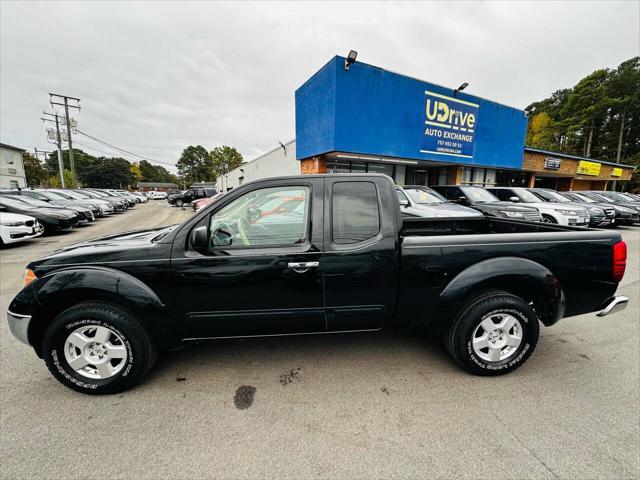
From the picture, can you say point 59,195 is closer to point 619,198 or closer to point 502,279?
point 502,279

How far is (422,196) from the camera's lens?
8672mm

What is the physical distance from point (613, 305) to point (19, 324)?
5.04 metres

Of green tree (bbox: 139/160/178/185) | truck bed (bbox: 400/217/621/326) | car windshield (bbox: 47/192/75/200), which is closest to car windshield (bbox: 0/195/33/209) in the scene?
car windshield (bbox: 47/192/75/200)

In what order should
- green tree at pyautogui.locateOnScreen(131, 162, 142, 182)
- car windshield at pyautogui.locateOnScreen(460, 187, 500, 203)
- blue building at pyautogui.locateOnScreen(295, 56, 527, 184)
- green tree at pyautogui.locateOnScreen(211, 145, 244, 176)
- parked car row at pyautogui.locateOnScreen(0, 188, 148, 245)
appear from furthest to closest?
green tree at pyautogui.locateOnScreen(131, 162, 142, 182) → green tree at pyautogui.locateOnScreen(211, 145, 244, 176) → blue building at pyautogui.locateOnScreen(295, 56, 527, 184) → car windshield at pyautogui.locateOnScreen(460, 187, 500, 203) → parked car row at pyautogui.locateOnScreen(0, 188, 148, 245)

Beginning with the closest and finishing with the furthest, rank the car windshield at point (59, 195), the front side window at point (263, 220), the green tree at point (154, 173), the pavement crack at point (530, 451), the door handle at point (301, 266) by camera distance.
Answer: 1. the pavement crack at point (530, 451)
2. the door handle at point (301, 266)
3. the front side window at point (263, 220)
4. the car windshield at point (59, 195)
5. the green tree at point (154, 173)

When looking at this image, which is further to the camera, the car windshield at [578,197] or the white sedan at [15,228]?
the car windshield at [578,197]

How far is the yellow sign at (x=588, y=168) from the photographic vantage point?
24.6 m

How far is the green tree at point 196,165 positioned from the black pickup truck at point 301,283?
10396 centimetres

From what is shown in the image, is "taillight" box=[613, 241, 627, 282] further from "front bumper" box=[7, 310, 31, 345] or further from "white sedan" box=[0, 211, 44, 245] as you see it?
"white sedan" box=[0, 211, 44, 245]

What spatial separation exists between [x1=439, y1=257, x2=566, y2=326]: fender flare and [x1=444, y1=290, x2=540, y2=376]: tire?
131mm

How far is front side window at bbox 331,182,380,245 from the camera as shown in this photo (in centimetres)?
240

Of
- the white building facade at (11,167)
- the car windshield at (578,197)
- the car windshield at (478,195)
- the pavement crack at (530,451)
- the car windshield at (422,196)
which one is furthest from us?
the white building facade at (11,167)

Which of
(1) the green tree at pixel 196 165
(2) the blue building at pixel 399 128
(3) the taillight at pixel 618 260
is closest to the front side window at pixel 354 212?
(3) the taillight at pixel 618 260

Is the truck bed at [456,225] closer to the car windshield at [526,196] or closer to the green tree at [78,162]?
the car windshield at [526,196]
